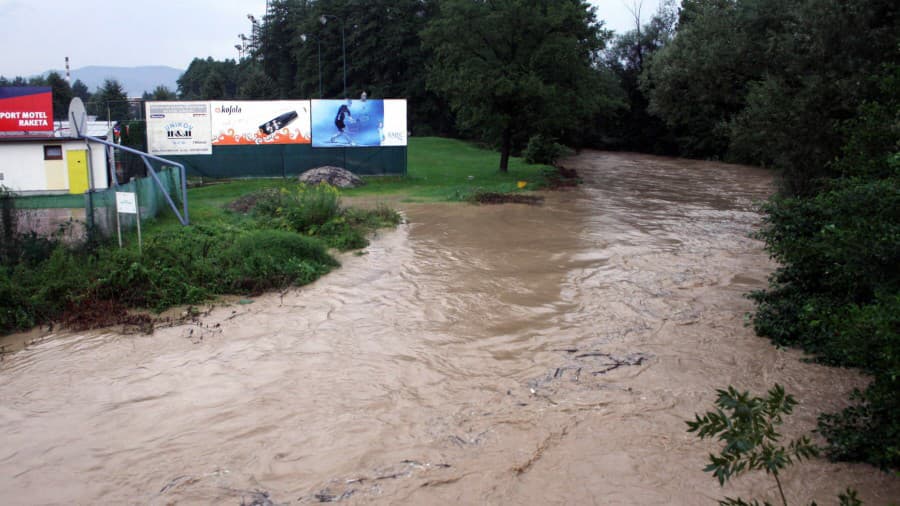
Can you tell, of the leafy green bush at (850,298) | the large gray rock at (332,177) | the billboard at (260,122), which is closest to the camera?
the leafy green bush at (850,298)

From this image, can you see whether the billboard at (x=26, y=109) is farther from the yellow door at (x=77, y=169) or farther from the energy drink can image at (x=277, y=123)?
the energy drink can image at (x=277, y=123)

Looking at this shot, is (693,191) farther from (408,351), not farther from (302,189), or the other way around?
(408,351)

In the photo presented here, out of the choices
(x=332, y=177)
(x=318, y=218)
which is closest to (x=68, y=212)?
(x=318, y=218)

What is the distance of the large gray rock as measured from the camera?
26.8 m

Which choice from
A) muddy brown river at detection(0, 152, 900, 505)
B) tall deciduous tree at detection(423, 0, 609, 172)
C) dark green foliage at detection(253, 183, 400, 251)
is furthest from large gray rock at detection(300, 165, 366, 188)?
muddy brown river at detection(0, 152, 900, 505)

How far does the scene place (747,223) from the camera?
2112 cm

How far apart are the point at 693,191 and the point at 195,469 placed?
27498mm

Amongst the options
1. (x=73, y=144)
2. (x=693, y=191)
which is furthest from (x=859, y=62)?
(x=73, y=144)

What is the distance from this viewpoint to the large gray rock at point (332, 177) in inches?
1054

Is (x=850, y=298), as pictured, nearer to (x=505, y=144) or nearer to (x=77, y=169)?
(x=77, y=169)

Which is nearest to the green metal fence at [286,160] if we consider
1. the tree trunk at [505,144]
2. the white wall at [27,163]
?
the white wall at [27,163]

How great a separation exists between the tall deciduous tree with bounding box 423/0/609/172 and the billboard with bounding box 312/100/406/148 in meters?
2.51

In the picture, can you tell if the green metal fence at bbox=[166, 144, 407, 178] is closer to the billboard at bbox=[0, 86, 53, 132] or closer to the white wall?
the white wall

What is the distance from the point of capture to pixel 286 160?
94.4 feet
